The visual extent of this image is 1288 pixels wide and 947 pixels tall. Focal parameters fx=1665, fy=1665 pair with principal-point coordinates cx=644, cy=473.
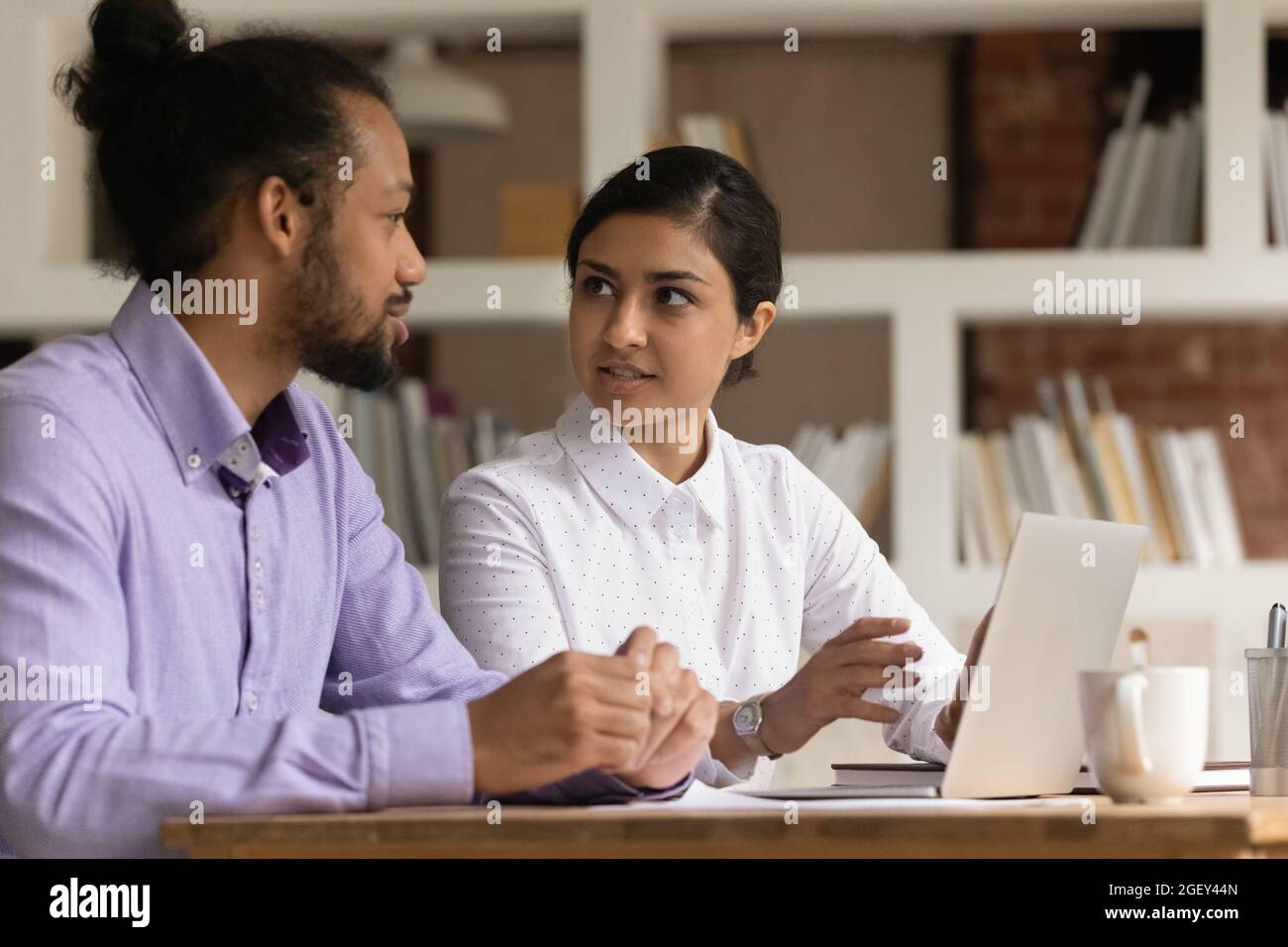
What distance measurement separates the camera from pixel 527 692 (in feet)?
3.68

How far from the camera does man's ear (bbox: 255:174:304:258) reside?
1.42 meters

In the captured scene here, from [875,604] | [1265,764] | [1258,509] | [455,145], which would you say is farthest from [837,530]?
[455,145]

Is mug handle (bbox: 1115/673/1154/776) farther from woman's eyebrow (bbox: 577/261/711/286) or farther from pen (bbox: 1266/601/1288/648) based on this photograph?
woman's eyebrow (bbox: 577/261/711/286)

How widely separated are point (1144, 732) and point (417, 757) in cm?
50

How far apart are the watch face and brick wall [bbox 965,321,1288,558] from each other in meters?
2.48

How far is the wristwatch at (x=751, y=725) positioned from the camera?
5.78 feet

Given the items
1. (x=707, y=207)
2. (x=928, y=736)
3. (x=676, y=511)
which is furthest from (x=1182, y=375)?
(x=928, y=736)

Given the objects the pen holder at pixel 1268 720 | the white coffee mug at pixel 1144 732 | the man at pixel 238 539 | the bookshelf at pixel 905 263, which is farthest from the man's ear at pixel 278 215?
the bookshelf at pixel 905 263

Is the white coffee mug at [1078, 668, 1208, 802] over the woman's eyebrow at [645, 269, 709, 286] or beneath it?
beneath

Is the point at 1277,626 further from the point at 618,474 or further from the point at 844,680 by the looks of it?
the point at 618,474

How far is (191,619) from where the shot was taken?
128 centimetres

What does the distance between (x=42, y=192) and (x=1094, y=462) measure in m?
2.08

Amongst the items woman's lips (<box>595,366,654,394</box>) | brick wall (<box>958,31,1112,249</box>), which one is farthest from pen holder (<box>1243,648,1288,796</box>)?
brick wall (<box>958,31,1112,249</box>)

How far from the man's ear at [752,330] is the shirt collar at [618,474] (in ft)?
0.85
